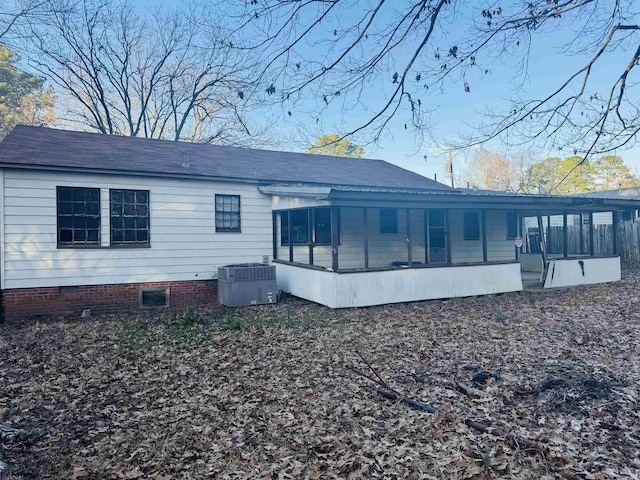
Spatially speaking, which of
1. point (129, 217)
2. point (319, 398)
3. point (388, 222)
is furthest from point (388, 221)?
point (319, 398)

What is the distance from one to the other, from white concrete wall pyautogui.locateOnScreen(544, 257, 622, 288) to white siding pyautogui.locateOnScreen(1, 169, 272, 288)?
8921 mm

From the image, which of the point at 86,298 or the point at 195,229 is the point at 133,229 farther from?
the point at 86,298

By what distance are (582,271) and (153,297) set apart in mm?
13217

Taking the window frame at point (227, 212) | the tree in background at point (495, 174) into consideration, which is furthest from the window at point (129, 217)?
the tree in background at point (495, 174)

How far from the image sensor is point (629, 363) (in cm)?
577

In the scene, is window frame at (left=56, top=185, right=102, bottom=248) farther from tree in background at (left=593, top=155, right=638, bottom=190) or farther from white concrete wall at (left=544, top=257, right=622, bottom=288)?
tree in background at (left=593, top=155, right=638, bottom=190)

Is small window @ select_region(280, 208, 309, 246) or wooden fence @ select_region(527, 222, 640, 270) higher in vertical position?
small window @ select_region(280, 208, 309, 246)

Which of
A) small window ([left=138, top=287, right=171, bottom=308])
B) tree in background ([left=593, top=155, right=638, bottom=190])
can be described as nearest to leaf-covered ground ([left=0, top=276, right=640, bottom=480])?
small window ([left=138, top=287, right=171, bottom=308])

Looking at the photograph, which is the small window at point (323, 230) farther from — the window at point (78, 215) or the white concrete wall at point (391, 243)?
the window at point (78, 215)

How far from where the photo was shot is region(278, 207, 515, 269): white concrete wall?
1312 cm

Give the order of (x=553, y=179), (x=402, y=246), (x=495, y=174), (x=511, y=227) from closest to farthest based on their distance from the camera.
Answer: (x=402, y=246)
(x=511, y=227)
(x=553, y=179)
(x=495, y=174)

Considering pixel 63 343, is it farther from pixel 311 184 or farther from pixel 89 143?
pixel 311 184

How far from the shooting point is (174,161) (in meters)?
12.0

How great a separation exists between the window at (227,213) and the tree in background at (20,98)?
18677mm
